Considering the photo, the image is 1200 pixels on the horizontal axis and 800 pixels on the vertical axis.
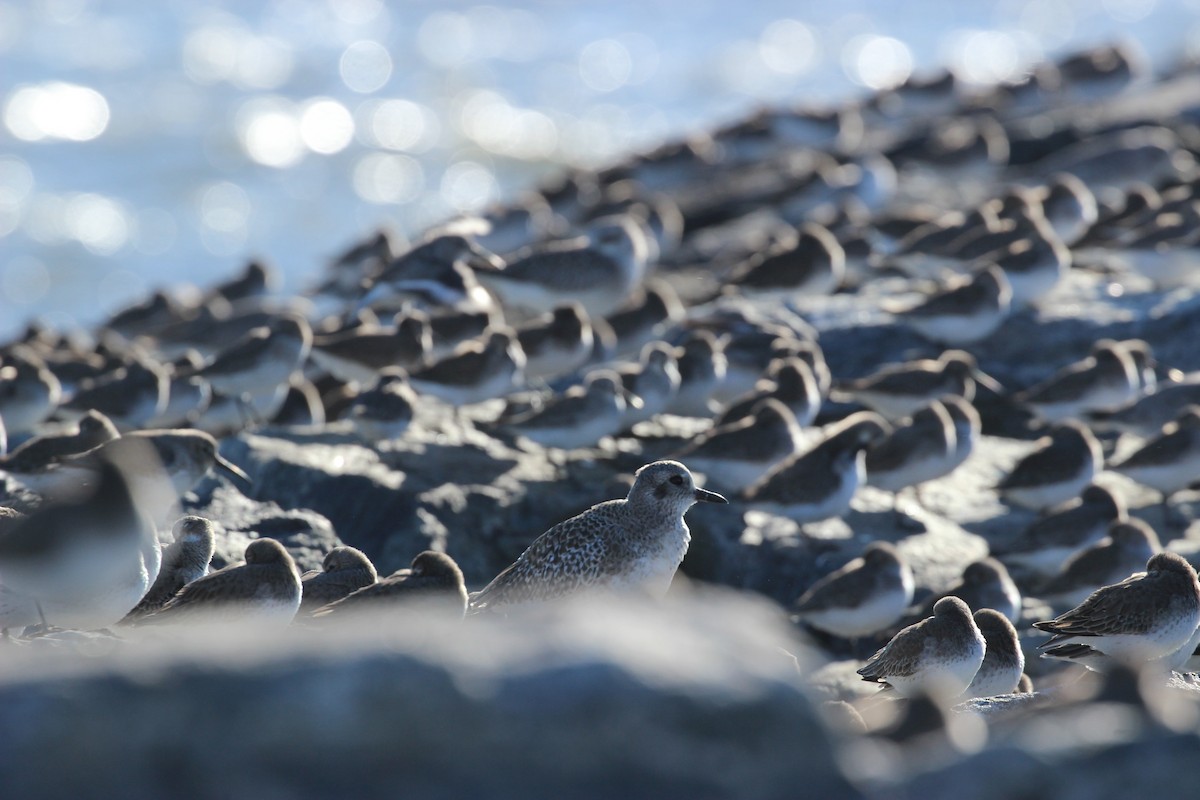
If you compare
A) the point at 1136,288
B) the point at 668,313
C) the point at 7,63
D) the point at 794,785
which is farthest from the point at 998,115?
the point at 7,63

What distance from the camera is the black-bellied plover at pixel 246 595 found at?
333 inches

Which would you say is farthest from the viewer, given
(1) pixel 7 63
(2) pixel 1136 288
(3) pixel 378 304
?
(1) pixel 7 63

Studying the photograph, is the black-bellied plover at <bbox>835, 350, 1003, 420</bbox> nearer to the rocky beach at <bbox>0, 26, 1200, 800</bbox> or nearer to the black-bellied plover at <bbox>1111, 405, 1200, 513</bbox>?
the rocky beach at <bbox>0, 26, 1200, 800</bbox>

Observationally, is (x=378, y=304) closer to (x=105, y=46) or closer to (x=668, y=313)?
(x=668, y=313)

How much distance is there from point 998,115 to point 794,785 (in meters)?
28.1

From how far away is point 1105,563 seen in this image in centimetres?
1184

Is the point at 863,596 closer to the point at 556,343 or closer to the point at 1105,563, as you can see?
the point at 1105,563

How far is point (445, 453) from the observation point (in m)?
13.5

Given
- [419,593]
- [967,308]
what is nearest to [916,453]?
[967,308]

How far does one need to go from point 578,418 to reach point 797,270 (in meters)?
5.29

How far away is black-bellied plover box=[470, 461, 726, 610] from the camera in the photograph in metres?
9.37

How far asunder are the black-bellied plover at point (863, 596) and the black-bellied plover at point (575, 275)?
6.14 meters

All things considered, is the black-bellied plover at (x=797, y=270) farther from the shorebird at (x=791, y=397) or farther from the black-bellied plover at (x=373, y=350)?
the black-bellied plover at (x=373, y=350)

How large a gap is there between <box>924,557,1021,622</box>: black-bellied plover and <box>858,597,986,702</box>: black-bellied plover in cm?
187
